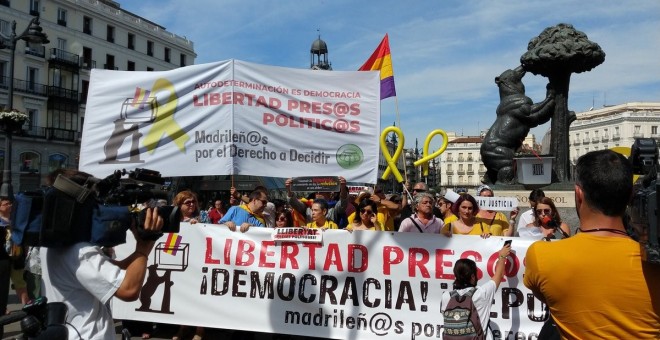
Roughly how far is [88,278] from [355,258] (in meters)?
3.49

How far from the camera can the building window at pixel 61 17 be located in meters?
47.1

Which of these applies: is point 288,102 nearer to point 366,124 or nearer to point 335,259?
point 366,124

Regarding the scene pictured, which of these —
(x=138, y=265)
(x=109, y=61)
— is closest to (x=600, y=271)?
(x=138, y=265)

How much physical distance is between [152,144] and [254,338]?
94.0 inches

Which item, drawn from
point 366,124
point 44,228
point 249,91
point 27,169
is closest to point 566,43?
point 366,124

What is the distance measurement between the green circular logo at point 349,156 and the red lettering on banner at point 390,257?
0.96 metres

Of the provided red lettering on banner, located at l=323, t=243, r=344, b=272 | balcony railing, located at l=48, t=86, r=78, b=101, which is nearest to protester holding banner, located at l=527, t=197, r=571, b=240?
red lettering on banner, located at l=323, t=243, r=344, b=272

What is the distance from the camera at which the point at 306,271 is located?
19.0 feet

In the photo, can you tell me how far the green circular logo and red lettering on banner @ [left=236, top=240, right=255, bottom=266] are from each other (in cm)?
129

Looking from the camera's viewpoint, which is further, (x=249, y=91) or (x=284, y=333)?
(x=249, y=91)

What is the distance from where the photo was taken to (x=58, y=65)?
46844mm

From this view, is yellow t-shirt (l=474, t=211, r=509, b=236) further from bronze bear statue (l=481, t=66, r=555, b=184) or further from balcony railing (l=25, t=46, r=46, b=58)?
balcony railing (l=25, t=46, r=46, b=58)

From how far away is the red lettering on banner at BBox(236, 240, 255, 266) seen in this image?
5988 millimetres

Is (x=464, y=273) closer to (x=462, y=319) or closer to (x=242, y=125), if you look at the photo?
(x=462, y=319)
